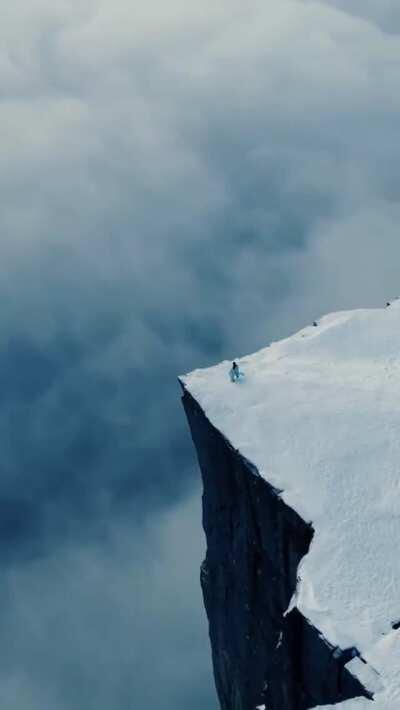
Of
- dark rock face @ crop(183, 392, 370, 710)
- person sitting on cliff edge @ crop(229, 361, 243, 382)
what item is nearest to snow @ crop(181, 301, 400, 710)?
person sitting on cliff edge @ crop(229, 361, 243, 382)

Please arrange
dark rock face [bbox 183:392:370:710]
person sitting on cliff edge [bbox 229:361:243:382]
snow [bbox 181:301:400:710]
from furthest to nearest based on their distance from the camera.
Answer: person sitting on cliff edge [bbox 229:361:243:382] < dark rock face [bbox 183:392:370:710] < snow [bbox 181:301:400:710]

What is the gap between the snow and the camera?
35.2m

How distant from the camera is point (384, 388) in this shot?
48219mm

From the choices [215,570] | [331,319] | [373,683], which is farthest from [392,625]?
[331,319]

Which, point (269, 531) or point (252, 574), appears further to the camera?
point (252, 574)

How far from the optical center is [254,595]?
157 ft

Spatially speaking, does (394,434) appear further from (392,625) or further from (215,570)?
(215,570)

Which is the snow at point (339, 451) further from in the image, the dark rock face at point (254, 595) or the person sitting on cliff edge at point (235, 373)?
the dark rock face at point (254, 595)

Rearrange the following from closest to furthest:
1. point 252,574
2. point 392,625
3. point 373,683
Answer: point 373,683
point 392,625
point 252,574

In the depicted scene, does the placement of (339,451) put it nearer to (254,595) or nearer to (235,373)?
(235,373)

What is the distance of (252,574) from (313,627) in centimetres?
1249

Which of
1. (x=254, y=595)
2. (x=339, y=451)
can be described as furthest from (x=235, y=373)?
(x=254, y=595)

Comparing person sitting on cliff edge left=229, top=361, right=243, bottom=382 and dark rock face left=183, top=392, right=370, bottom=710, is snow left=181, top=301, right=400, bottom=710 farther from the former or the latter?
dark rock face left=183, top=392, right=370, bottom=710

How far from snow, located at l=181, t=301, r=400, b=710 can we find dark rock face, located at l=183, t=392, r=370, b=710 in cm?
81
